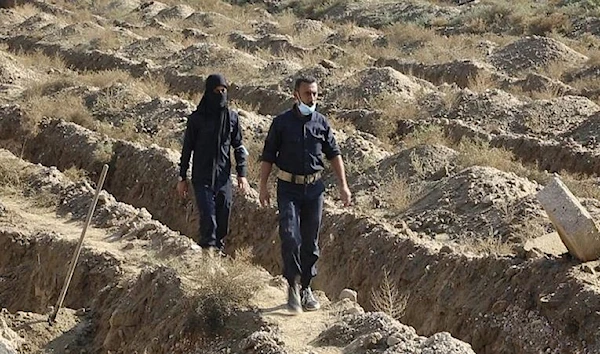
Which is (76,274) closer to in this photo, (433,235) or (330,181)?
(433,235)

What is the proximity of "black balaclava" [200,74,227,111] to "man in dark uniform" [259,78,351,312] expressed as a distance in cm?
109

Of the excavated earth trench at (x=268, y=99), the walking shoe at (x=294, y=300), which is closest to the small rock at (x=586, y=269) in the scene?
the walking shoe at (x=294, y=300)

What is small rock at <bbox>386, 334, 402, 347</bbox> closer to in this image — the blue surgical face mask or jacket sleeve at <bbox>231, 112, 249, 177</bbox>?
the blue surgical face mask

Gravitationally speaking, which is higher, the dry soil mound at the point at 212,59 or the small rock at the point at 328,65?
the small rock at the point at 328,65

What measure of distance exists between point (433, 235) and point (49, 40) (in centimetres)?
2050

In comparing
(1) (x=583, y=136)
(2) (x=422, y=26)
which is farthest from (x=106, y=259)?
(2) (x=422, y=26)

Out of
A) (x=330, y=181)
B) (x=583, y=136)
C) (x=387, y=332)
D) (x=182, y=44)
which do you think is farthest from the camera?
(x=182, y=44)

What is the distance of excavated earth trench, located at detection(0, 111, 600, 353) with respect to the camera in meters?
7.42

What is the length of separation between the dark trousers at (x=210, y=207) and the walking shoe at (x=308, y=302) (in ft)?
4.08

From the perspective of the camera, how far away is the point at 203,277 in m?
7.04

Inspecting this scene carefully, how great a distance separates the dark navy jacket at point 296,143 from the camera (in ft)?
21.7

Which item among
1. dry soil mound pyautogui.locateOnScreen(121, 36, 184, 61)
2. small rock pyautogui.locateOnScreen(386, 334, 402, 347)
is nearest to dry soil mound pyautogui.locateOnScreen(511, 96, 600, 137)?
small rock pyautogui.locateOnScreen(386, 334, 402, 347)

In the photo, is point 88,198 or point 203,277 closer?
point 203,277

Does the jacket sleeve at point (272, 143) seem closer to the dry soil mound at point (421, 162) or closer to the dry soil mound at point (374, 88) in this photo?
the dry soil mound at point (421, 162)
